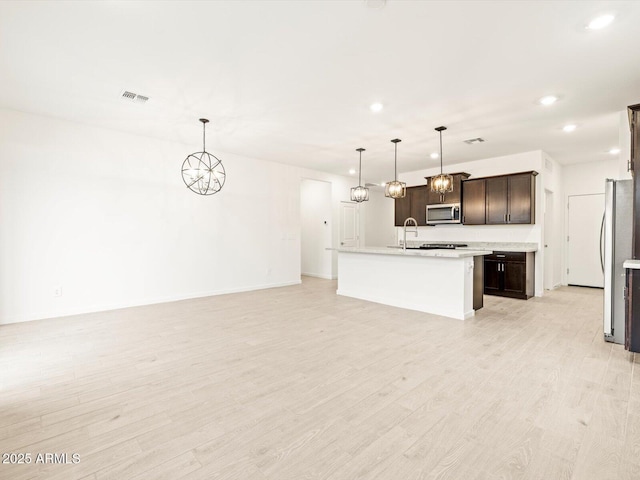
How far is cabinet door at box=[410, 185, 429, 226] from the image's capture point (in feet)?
24.3

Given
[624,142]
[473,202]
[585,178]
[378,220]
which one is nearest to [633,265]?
[624,142]

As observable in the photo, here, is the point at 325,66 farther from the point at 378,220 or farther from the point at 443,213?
the point at 378,220

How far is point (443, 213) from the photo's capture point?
7.00 metres

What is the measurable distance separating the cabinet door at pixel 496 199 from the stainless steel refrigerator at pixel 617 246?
2691 millimetres

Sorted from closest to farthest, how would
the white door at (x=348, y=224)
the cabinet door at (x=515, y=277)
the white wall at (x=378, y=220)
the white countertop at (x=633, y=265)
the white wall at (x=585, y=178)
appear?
1. the white countertop at (x=633, y=265)
2. the cabinet door at (x=515, y=277)
3. the white wall at (x=585, y=178)
4. the white door at (x=348, y=224)
5. the white wall at (x=378, y=220)

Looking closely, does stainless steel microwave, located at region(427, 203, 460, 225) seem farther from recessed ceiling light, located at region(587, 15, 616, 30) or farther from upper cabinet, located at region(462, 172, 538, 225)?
recessed ceiling light, located at region(587, 15, 616, 30)

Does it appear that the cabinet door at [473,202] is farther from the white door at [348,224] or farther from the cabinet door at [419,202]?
the white door at [348,224]

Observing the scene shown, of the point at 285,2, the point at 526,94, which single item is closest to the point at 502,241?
the point at 526,94

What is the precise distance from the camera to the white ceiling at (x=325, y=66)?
2.32 metres

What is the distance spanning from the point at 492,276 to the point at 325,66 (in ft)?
17.0

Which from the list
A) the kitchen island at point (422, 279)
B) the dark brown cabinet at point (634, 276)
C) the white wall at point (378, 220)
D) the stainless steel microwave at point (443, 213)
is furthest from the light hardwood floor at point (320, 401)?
the white wall at point (378, 220)

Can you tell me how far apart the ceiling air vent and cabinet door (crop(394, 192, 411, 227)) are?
5820mm

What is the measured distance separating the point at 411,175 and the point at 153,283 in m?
6.33

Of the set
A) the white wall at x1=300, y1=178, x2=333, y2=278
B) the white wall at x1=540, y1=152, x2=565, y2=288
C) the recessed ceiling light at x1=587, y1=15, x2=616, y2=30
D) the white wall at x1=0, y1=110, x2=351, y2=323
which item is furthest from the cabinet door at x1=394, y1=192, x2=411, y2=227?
the recessed ceiling light at x1=587, y1=15, x2=616, y2=30
